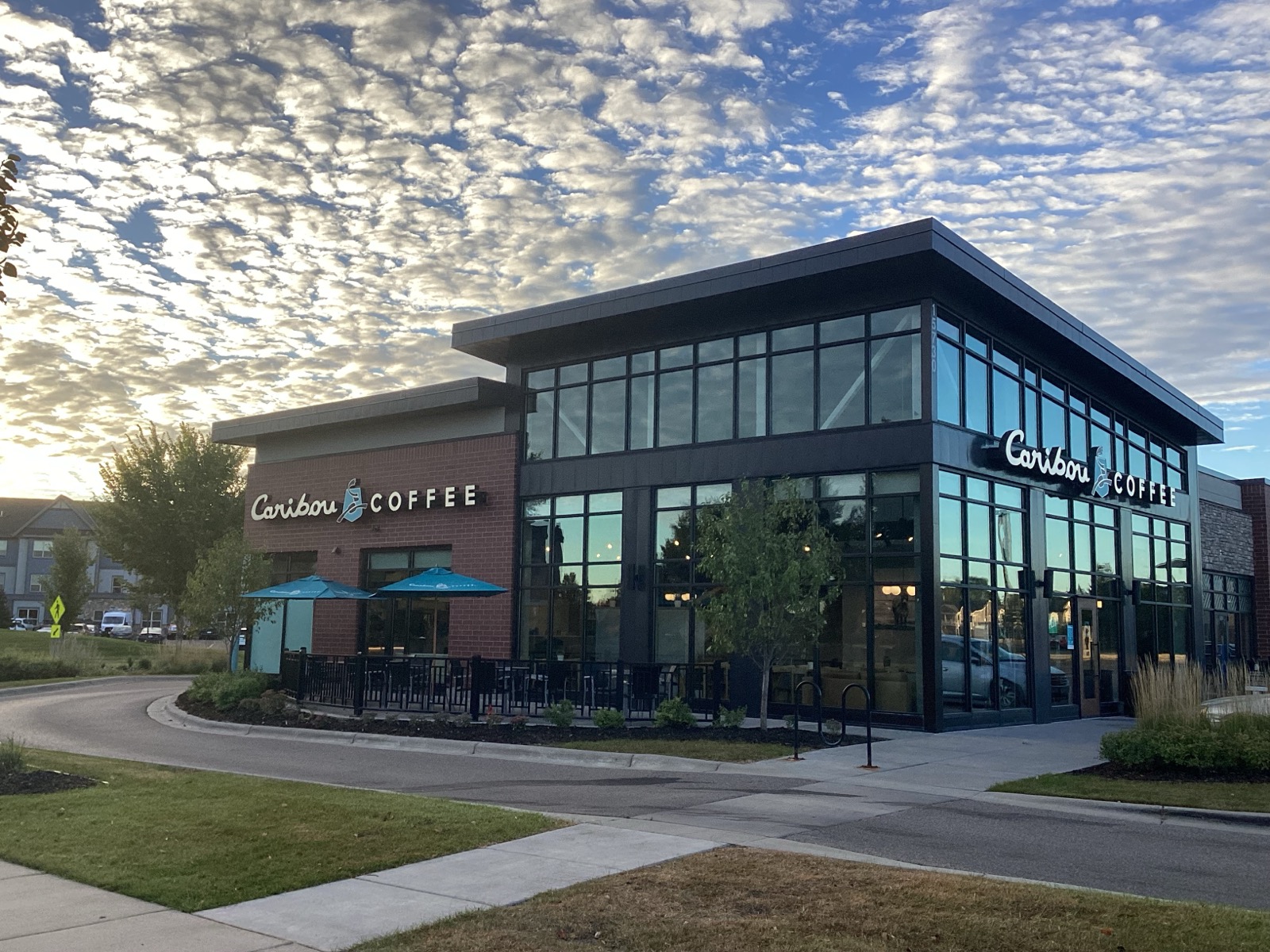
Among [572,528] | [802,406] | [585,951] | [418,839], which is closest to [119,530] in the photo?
[572,528]

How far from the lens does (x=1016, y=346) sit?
78.0 ft

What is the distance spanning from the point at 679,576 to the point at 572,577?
3.08m

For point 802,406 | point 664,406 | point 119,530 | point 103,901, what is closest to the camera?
point 103,901

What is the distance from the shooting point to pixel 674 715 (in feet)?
61.5

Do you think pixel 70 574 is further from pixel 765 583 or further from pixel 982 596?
pixel 982 596

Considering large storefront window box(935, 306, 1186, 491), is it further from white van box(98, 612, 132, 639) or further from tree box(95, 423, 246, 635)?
white van box(98, 612, 132, 639)

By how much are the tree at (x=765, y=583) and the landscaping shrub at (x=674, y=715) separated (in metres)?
1.21

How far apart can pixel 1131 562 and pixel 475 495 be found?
54.4ft

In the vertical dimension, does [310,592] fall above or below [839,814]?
above

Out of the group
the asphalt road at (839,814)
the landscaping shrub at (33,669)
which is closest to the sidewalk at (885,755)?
the asphalt road at (839,814)

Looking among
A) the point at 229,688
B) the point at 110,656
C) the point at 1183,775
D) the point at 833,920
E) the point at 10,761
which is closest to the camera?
the point at 833,920

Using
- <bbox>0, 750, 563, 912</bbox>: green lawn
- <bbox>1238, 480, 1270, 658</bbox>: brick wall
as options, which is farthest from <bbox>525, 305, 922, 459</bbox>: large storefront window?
<bbox>1238, 480, 1270, 658</bbox>: brick wall

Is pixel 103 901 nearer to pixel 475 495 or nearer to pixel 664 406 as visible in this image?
pixel 664 406

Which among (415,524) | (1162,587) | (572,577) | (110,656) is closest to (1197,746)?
(572,577)
